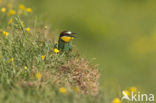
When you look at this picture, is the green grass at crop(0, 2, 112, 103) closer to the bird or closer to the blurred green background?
the bird

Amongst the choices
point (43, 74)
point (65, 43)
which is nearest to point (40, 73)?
point (43, 74)

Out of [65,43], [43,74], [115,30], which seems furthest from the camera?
[115,30]

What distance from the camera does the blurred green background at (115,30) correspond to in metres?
7.08

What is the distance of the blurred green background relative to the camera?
23.2ft

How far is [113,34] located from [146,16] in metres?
1.35

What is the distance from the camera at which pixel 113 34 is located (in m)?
8.34

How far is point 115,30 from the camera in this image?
332 inches

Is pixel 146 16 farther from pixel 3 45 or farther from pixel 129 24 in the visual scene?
pixel 3 45

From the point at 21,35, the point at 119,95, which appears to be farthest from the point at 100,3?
the point at 119,95

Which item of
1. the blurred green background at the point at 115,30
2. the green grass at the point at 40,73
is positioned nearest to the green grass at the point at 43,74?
the green grass at the point at 40,73

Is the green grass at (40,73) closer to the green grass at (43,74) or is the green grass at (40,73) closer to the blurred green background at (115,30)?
the green grass at (43,74)

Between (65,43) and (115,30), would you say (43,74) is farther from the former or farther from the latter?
(115,30)

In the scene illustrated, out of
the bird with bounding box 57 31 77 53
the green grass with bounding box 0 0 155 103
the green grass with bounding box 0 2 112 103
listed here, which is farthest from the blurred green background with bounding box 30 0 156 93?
the green grass with bounding box 0 2 112 103

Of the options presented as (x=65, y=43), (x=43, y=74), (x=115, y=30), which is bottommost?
(x=43, y=74)
